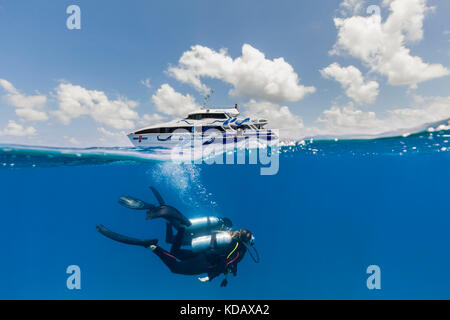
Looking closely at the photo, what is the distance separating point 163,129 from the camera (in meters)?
13.2

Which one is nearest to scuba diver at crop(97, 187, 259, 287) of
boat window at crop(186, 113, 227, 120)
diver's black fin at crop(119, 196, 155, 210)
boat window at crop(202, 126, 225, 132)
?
diver's black fin at crop(119, 196, 155, 210)

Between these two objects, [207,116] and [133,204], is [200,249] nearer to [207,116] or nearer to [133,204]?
[133,204]

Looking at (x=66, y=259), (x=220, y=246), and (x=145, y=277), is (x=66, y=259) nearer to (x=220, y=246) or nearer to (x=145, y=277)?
(x=145, y=277)

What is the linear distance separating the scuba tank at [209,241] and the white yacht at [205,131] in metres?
7.86

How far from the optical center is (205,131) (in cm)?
1308

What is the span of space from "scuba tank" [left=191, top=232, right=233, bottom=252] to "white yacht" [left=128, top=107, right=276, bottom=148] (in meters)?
7.86

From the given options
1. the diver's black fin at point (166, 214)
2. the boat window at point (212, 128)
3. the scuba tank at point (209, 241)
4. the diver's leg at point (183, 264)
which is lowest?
the diver's leg at point (183, 264)

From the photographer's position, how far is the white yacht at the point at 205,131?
42.9 ft

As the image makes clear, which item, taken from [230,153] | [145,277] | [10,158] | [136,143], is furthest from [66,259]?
[230,153]

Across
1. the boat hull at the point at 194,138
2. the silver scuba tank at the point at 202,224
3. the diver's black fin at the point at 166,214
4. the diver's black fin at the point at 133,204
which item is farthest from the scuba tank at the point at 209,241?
the boat hull at the point at 194,138

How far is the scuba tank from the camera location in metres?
6.30

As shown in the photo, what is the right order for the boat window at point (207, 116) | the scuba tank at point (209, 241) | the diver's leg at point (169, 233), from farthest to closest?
the boat window at point (207, 116), the diver's leg at point (169, 233), the scuba tank at point (209, 241)

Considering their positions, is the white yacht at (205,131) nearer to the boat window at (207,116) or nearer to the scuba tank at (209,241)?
the boat window at (207,116)

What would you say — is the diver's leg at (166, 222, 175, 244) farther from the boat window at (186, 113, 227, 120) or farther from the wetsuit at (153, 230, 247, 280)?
the boat window at (186, 113, 227, 120)
